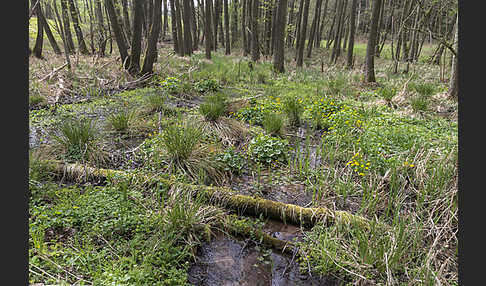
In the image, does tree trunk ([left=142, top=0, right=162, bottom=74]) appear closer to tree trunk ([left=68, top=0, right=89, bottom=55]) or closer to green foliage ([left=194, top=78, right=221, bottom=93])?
green foliage ([left=194, top=78, right=221, bottom=93])

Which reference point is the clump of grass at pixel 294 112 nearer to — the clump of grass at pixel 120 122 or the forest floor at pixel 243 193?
the forest floor at pixel 243 193

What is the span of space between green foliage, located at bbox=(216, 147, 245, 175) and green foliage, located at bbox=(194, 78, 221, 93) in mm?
4898

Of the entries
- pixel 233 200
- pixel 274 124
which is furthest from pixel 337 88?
pixel 233 200

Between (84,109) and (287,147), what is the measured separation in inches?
193

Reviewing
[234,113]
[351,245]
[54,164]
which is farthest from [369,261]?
[234,113]

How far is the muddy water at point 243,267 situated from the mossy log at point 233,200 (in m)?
0.31

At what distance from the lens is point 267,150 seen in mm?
4680

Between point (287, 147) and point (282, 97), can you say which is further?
point (282, 97)

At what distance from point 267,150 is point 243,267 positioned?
2.27 m

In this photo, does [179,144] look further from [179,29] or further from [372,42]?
[179,29]

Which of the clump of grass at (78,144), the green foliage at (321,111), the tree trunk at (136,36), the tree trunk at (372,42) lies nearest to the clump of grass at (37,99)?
the tree trunk at (136,36)

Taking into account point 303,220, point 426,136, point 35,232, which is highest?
point 426,136

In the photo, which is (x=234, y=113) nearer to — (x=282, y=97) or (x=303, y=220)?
(x=282, y=97)

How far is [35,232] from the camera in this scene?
2.57 metres
